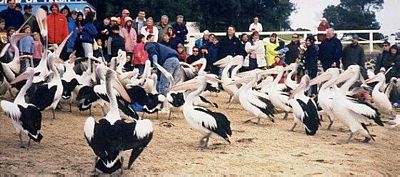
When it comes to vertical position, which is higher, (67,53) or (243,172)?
(67,53)

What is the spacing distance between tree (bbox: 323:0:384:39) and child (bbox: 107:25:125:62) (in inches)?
898

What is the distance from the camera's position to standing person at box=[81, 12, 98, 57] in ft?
49.4

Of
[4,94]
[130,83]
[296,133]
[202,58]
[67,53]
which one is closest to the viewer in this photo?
[296,133]

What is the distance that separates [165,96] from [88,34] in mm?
2427

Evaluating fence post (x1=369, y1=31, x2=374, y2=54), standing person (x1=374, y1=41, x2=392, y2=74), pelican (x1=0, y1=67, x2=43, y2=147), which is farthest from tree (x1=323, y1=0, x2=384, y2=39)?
pelican (x1=0, y1=67, x2=43, y2=147)

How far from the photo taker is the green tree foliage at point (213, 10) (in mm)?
27500

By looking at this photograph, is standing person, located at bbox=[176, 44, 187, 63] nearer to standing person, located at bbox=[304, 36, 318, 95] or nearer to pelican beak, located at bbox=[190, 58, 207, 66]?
pelican beak, located at bbox=[190, 58, 207, 66]

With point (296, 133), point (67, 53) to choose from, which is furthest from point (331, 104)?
point (67, 53)

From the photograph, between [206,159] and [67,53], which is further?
[67,53]

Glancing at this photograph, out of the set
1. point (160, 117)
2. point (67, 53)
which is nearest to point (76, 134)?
point (160, 117)

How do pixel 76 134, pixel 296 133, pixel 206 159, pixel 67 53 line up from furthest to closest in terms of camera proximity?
pixel 67 53
pixel 296 133
pixel 76 134
pixel 206 159

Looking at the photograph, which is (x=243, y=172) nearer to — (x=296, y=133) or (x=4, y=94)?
(x=296, y=133)

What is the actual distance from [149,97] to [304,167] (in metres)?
4.77

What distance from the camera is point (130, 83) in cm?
1408
